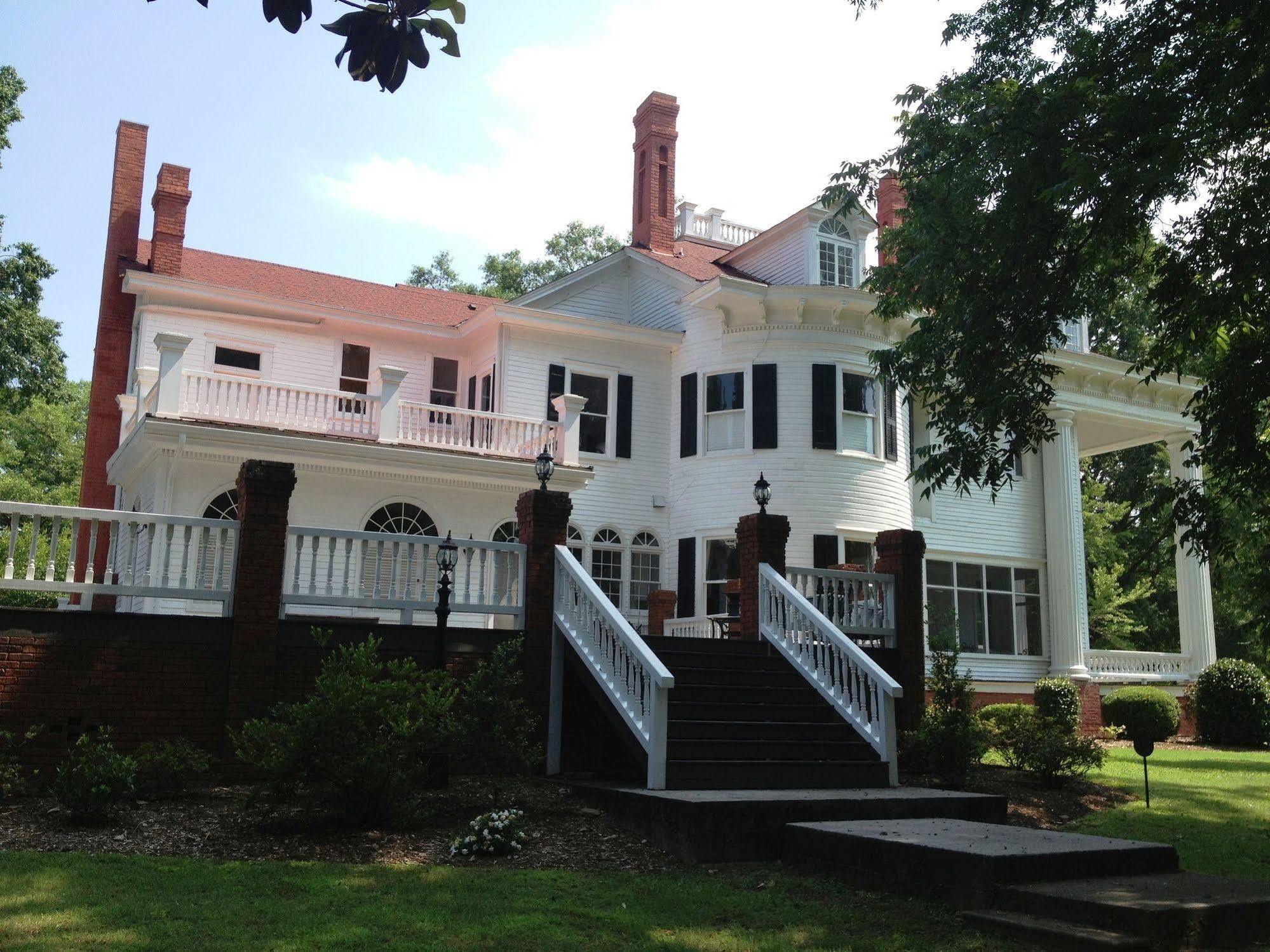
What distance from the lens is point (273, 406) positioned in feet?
61.9

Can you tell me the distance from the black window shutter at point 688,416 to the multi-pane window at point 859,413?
305 centimetres

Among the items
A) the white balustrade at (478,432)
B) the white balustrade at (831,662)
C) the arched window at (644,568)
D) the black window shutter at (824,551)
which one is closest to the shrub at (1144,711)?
the black window shutter at (824,551)

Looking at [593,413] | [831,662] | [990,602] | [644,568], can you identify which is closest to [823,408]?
[593,413]

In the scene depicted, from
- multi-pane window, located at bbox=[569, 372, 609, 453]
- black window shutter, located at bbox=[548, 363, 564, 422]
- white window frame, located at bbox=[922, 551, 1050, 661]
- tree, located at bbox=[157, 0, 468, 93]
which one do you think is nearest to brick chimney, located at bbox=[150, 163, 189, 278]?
black window shutter, located at bbox=[548, 363, 564, 422]

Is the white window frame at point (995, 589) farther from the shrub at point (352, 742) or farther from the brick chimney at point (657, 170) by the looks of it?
the shrub at point (352, 742)

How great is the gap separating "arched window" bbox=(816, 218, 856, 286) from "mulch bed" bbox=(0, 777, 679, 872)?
17.2 metres

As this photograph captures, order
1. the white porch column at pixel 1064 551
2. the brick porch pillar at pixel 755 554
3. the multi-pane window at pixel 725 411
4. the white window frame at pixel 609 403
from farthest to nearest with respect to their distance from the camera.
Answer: the white porch column at pixel 1064 551, the white window frame at pixel 609 403, the multi-pane window at pixel 725 411, the brick porch pillar at pixel 755 554

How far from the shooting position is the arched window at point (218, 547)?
38.2 ft

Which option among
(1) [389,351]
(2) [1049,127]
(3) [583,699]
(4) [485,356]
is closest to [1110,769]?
(3) [583,699]

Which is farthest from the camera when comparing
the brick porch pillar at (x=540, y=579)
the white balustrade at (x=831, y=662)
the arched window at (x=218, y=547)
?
the brick porch pillar at (x=540, y=579)

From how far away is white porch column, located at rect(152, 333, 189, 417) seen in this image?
17406 mm

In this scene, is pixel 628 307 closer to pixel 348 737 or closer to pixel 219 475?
pixel 219 475

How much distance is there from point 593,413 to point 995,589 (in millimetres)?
10431

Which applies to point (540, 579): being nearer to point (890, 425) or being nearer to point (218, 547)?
point (218, 547)
